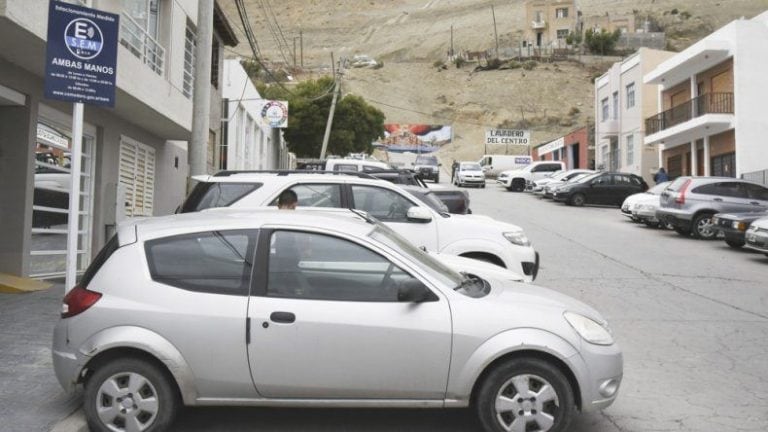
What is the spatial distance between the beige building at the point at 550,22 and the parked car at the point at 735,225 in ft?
333

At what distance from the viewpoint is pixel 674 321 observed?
8.68m

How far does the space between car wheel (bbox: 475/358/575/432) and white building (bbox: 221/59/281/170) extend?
80.3ft

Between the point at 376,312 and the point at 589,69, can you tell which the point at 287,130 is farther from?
the point at 589,69

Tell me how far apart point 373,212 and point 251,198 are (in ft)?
5.47

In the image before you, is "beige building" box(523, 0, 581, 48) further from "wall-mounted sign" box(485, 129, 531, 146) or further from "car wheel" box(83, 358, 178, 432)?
"car wheel" box(83, 358, 178, 432)

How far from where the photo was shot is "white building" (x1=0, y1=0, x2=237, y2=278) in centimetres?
1016

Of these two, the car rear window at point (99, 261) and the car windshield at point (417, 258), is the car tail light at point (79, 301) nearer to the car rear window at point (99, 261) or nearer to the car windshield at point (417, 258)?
the car rear window at point (99, 261)

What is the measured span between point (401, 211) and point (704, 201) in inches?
499

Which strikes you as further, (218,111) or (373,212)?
(218,111)

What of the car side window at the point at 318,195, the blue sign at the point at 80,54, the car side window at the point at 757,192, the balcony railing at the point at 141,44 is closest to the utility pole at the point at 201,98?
the balcony railing at the point at 141,44

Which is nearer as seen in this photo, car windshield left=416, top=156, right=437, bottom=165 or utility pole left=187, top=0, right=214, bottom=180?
utility pole left=187, top=0, right=214, bottom=180

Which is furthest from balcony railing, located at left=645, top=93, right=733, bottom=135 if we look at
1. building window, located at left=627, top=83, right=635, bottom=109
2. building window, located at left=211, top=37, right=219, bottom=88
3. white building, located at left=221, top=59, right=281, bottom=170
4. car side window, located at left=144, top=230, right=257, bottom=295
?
car side window, located at left=144, top=230, right=257, bottom=295

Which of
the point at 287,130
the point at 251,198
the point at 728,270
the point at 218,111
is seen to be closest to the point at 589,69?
the point at 287,130

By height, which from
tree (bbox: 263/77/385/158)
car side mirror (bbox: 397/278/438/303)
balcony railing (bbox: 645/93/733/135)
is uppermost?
tree (bbox: 263/77/385/158)
